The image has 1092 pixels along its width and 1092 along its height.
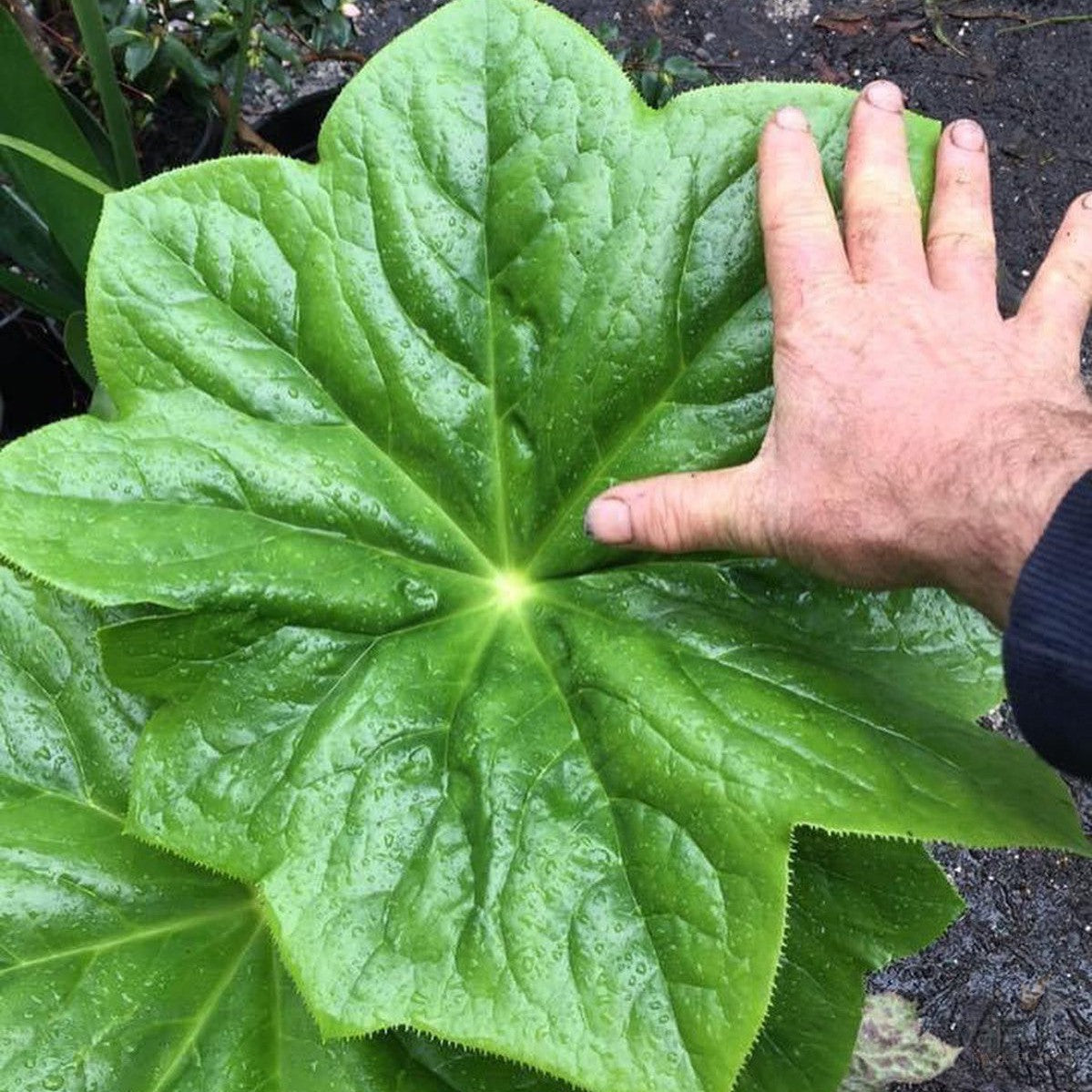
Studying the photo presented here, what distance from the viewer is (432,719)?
1187 millimetres

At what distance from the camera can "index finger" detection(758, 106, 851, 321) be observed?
1106 mm

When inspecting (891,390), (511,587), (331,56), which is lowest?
(511,587)

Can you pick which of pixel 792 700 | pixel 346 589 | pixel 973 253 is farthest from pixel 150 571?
pixel 973 253

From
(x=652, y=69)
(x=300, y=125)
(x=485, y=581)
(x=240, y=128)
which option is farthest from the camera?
(x=300, y=125)

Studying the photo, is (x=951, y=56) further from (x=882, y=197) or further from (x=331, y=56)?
(x=882, y=197)

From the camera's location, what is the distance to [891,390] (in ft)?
3.50

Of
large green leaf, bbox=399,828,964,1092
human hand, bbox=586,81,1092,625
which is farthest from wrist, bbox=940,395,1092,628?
large green leaf, bbox=399,828,964,1092

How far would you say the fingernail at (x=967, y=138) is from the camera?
1.16 meters

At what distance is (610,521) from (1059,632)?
42cm

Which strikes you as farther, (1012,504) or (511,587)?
(511,587)

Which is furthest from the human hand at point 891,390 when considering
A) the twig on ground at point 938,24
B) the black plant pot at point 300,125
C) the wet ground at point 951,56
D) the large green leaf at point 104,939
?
the twig on ground at point 938,24

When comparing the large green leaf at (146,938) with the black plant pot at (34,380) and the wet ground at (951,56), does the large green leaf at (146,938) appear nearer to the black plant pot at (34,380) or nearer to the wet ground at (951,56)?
the black plant pot at (34,380)

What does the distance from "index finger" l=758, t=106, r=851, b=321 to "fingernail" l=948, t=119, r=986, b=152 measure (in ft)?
0.46

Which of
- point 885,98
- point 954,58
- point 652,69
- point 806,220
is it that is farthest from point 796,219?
point 954,58
